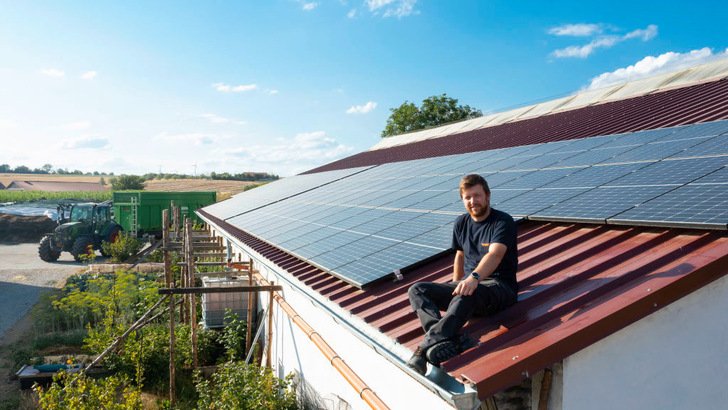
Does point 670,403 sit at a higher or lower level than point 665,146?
lower

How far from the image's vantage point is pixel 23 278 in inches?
1003

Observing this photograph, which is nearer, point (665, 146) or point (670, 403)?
point (670, 403)

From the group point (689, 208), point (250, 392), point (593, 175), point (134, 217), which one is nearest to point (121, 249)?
point (134, 217)

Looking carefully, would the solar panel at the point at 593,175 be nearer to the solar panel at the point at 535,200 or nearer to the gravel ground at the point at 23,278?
the solar panel at the point at 535,200

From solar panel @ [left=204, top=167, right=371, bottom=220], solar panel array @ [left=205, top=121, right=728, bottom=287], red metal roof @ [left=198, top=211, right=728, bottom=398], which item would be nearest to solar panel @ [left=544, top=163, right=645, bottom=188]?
solar panel array @ [left=205, top=121, right=728, bottom=287]

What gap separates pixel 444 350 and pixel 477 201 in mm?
1355

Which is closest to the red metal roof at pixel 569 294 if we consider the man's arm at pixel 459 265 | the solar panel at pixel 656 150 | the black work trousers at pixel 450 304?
the black work trousers at pixel 450 304

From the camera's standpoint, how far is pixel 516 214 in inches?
247

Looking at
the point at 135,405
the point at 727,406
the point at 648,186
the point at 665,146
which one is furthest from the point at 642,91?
the point at 135,405

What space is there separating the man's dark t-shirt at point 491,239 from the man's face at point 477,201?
0.20 feet

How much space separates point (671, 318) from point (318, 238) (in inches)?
224

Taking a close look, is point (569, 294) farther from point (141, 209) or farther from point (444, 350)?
point (141, 209)

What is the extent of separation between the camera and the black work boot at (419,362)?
373 cm

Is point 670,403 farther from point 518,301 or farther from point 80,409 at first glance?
point 80,409
